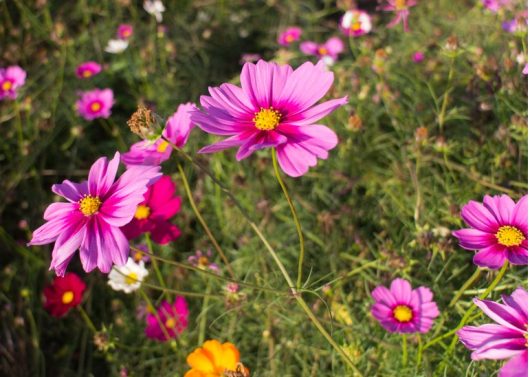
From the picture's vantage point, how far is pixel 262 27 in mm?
2570

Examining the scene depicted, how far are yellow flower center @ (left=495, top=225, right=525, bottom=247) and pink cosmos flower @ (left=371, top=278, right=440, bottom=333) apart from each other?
10.2 inches

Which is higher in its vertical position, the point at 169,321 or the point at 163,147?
the point at 163,147

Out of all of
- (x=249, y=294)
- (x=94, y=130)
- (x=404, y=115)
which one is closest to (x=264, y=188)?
(x=249, y=294)

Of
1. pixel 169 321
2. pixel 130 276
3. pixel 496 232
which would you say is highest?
pixel 496 232

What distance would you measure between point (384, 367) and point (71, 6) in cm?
217

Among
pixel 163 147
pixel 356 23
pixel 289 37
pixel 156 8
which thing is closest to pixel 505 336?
pixel 163 147

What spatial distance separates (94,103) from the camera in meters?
1.93

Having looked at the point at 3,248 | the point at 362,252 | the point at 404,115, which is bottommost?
the point at 3,248

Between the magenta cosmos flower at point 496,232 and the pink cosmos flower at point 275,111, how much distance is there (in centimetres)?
31

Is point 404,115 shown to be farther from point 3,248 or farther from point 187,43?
point 3,248

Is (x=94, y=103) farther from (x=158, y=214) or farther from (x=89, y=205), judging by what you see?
(x=89, y=205)

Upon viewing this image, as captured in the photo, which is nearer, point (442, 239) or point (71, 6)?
point (442, 239)

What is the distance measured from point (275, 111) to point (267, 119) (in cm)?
3

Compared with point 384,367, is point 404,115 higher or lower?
higher
